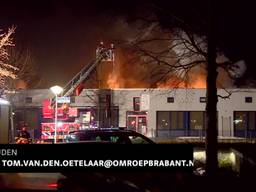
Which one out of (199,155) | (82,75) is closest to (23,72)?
(82,75)

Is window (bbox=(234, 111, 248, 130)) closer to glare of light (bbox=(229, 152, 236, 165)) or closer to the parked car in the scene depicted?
glare of light (bbox=(229, 152, 236, 165))

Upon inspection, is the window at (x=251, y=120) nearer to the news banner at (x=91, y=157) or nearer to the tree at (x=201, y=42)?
the tree at (x=201, y=42)

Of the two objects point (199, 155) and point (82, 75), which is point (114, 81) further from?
point (199, 155)

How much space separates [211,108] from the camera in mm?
15828

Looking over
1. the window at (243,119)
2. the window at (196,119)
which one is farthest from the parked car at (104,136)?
the window at (243,119)

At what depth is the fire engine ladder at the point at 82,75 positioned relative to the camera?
147ft

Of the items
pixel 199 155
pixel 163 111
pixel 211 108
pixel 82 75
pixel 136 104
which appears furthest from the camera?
pixel 82 75

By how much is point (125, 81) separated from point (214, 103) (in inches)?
1556

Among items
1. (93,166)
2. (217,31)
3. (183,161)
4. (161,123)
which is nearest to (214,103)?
(217,31)

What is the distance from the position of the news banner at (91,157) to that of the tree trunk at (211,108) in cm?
560

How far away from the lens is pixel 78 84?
45.2 metres

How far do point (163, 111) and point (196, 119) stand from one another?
3.15 m

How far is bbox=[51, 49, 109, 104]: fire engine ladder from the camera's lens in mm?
44656

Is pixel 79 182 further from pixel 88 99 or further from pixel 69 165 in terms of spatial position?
pixel 88 99
